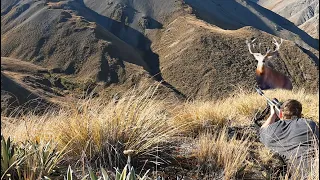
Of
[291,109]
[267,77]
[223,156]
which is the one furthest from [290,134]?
[267,77]

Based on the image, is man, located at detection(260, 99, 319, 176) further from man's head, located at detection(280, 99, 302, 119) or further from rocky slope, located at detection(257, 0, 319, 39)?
rocky slope, located at detection(257, 0, 319, 39)

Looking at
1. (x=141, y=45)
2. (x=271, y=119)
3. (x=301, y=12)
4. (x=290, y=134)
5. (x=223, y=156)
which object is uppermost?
(x=223, y=156)

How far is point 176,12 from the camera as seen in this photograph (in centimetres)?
7719

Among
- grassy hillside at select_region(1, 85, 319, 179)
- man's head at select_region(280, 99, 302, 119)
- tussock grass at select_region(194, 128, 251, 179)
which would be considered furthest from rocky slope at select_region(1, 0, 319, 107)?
tussock grass at select_region(194, 128, 251, 179)

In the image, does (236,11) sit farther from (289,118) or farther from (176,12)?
(289,118)

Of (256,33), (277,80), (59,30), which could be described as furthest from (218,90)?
(277,80)

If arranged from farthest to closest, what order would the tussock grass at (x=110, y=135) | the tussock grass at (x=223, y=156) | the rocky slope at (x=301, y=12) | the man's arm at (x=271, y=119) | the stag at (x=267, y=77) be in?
the rocky slope at (x=301, y=12), the stag at (x=267, y=77), the man's arm at (x=271, y=119), the tussock grass at (x=110, y=135), the tussock grass at (x=223, y=156)

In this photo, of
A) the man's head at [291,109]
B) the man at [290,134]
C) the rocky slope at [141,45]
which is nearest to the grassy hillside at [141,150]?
the man at [290,134]

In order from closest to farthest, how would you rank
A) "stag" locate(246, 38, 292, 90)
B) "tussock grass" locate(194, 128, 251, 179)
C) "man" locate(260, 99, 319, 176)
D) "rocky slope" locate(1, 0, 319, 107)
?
"tussock grass" locate(194, 128, 251, 179), "man" locate(260, 99, 319, 176), "stag" locate(246, 38, 292, 90), "rocky slope" locate(1, 0, 319, 107)

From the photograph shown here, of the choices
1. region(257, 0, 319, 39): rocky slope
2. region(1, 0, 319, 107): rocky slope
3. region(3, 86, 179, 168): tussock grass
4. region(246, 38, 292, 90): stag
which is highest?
region(3, 86, 179, 168): tussock grass

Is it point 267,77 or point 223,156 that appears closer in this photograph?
point 223,156

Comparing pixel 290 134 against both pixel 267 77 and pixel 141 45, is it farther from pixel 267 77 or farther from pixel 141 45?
pixel 141 45

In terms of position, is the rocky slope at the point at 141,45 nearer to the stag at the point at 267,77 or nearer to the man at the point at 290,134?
the stag at the point at 267,77

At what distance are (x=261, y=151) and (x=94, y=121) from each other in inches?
64.8
